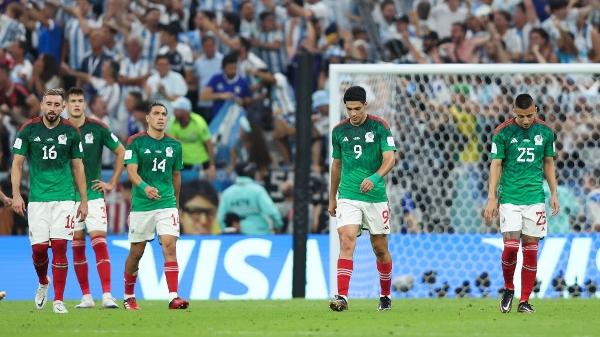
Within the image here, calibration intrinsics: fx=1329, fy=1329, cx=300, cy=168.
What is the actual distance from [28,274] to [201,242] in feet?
8.10

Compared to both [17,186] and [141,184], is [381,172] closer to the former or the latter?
[141,184]

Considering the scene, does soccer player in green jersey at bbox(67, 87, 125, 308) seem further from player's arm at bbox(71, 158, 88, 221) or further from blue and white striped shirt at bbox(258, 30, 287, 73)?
blue and white striped shirt at bbox(258, 30, 287, 73)

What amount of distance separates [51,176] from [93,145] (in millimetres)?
1228

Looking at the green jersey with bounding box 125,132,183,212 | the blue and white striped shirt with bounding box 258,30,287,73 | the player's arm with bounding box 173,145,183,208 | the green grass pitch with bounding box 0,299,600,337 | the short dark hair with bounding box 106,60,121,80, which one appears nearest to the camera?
the green grass pitch with bounding box 0,299,600,337

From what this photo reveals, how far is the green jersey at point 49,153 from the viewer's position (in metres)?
13.9

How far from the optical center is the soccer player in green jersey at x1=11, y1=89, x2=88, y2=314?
45.6ft

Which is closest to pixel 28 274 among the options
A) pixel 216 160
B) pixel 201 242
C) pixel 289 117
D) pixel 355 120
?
pixel 201 242

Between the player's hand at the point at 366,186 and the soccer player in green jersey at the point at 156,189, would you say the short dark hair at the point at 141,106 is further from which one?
the player's hand at the point at 366,186

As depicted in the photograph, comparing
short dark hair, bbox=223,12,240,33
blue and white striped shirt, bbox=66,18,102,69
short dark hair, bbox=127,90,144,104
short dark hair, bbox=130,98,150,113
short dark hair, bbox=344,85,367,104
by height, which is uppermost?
short dark hair, bbox=223,12,240,33

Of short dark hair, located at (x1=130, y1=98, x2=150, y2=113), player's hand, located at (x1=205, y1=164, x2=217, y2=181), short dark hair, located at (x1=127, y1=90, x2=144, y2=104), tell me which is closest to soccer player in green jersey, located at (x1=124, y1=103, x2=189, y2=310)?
player's hand, located at (x1=205, y1=164, x2=217, y2=181)

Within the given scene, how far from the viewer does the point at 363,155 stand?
1367 cm

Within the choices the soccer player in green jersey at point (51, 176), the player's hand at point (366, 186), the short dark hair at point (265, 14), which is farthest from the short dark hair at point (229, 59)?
the player's hand at point (366, 186)

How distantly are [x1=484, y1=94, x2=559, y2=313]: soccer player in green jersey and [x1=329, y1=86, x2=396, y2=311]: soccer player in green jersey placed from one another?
3.82 ft

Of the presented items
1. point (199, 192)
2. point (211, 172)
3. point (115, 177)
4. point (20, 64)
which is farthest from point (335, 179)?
point (20, 64)
